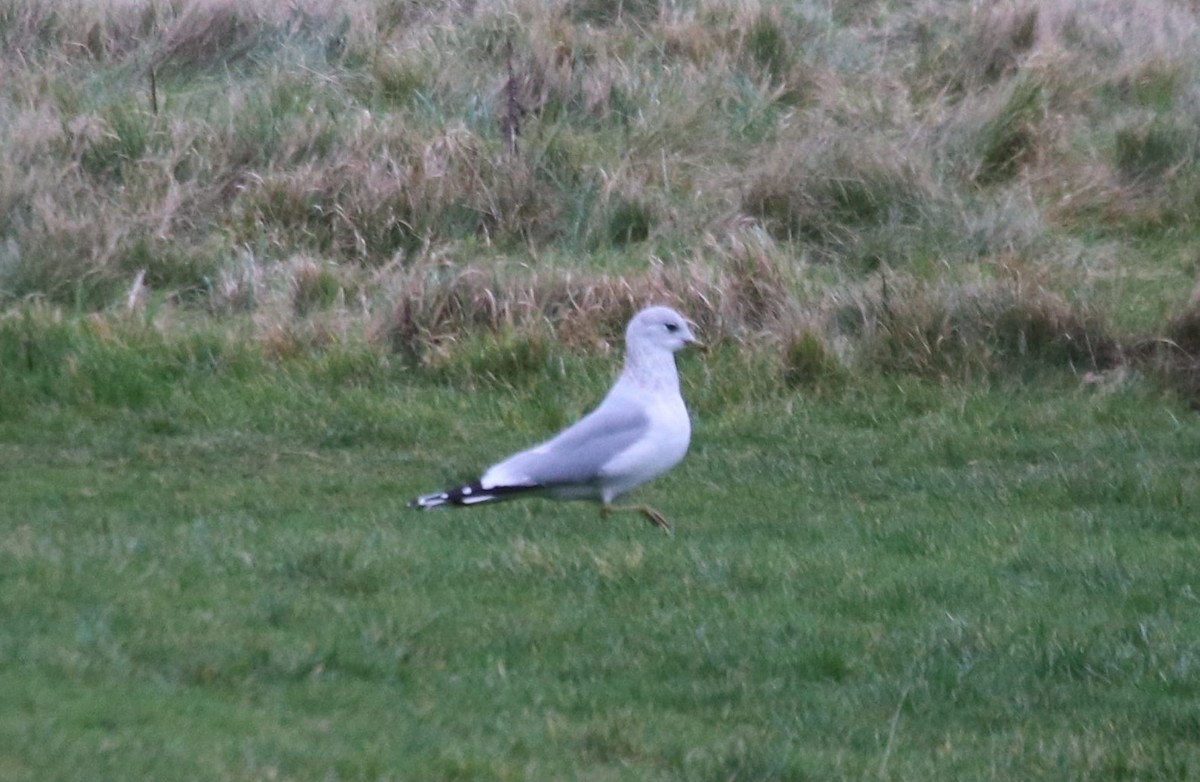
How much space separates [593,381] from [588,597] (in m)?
3.97

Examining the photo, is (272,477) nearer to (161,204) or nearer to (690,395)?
(690,395)

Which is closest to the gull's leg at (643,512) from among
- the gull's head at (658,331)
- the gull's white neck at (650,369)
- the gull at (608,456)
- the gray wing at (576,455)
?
the gull at (608,456)

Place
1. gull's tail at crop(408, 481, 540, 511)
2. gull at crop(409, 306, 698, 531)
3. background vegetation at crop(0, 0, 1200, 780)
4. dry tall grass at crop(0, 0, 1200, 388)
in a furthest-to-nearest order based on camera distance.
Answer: dry tall grass at crop(0, 0, 1200, 388)
gull at crop(409, 306, 698, 531)
gull's tail at crop(408, 481, 540, 511)
background vegetation at crop(0, 0, 1200, 780)

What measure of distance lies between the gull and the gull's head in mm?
98

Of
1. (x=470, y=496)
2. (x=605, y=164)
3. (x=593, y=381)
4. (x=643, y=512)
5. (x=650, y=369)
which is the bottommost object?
(x=605, y=164)

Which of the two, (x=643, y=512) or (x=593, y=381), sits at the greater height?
(x=643, y=512)

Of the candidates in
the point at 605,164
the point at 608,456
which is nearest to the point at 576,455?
the point at 608,456

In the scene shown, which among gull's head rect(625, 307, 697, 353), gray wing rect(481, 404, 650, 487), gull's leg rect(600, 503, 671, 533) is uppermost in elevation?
gull's head rect(625, 307, 697, 353)

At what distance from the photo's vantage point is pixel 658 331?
725 cm

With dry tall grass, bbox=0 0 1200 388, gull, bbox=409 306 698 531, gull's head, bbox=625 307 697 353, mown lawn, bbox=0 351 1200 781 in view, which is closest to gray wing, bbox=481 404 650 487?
gull, bbox=409 306 698 531

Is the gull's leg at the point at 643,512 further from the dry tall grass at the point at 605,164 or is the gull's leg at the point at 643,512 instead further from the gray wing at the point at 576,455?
the dry tall grass at the point at 605,164

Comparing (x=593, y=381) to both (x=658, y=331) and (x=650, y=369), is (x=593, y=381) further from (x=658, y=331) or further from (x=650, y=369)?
(x=650, y=369)

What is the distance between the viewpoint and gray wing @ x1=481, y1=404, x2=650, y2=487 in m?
6.56

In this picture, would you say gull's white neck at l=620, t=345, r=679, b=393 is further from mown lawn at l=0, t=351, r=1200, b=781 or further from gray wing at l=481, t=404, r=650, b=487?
mown lawn at l=0, t=351, r=1200, b=781
